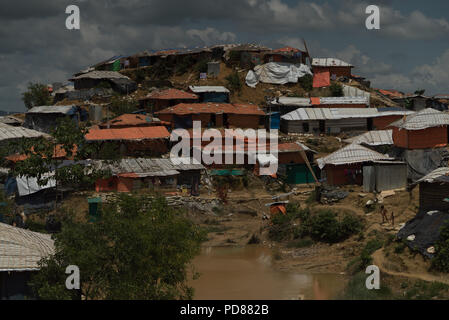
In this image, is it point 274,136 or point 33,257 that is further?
point 274,136

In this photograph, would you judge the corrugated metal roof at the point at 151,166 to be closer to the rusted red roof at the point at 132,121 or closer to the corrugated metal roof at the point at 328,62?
the rusted red roof at the point at 132,121

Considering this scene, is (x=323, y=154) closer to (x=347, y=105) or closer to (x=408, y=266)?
(x=347, y=105)

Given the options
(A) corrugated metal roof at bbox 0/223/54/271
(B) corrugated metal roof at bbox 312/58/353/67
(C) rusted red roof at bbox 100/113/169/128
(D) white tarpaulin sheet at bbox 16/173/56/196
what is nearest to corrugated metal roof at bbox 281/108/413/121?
(B) corrugated metal roof at bbox 312/58/353/67

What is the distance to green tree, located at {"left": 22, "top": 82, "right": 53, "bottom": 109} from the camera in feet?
142

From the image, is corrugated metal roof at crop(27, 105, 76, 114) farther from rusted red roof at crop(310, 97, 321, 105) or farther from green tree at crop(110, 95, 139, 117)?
rusted red roof at crop(310, 97, 321, 105)

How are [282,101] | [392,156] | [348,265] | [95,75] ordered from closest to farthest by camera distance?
[348,265], [392,156], [282,101], [95,75]

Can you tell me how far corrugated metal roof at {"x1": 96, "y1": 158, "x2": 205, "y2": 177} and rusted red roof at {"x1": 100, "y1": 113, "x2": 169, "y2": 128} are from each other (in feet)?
18.1

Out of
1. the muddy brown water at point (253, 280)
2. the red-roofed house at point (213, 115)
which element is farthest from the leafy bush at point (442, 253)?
the red-roofed house at point (213, 115)

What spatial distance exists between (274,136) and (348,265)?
1542 centimetres

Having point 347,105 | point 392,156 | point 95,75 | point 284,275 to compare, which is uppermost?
point 95,75

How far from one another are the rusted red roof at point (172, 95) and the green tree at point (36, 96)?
10016 millimetres

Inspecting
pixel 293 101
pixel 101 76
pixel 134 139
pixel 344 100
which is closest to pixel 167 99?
pixel 134 139
